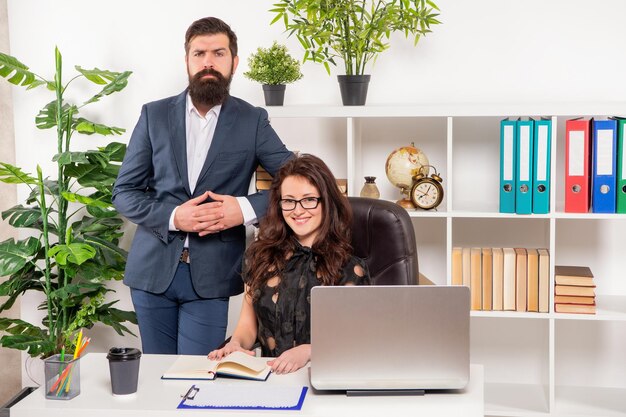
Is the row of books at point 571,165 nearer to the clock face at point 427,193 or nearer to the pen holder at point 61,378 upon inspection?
the clock face at point 427,193

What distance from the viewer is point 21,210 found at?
3881 mm

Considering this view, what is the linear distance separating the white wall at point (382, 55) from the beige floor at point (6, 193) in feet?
0.14

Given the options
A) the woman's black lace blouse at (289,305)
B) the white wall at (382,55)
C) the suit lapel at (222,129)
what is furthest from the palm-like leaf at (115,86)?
the woman's black lace blouse at (289,305)

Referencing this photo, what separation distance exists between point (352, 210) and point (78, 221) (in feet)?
5.90

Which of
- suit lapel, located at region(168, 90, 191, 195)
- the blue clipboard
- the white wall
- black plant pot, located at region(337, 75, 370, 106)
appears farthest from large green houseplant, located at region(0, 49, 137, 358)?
the blue clipboard

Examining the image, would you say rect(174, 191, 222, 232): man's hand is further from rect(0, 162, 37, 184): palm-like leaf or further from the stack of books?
the stack of books

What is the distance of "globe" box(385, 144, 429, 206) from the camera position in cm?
369

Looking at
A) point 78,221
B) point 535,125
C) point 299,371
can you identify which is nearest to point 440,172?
point 535,125

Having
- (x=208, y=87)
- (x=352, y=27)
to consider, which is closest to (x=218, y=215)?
(x=208, y=87)

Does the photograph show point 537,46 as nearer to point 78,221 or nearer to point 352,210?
point 352,210

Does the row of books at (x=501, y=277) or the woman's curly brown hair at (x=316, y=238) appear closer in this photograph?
the woman's curly brown hair at (x=316, y=238)

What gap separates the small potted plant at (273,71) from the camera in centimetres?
363

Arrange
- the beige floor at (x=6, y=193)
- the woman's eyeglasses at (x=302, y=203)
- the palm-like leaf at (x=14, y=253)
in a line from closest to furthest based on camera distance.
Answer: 1. the woman's eyeglasses at (x=302, y=203)
2. the palm-like leaf at (x=14, y=253)
3. the beige floor at (x=6, y=193)

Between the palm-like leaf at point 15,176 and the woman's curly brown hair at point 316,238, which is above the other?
the palm-like leaf at point 15,176
